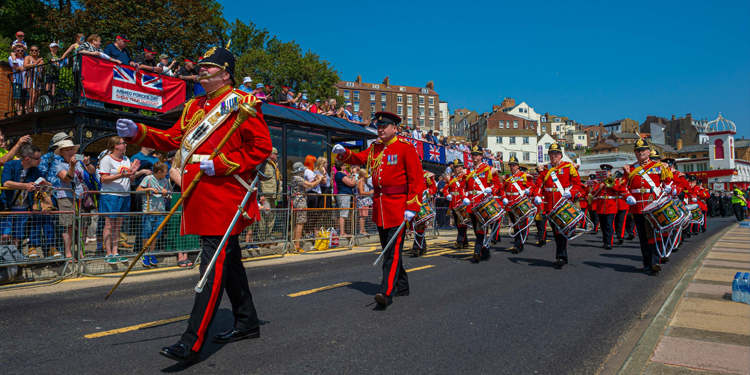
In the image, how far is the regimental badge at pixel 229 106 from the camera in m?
3.82

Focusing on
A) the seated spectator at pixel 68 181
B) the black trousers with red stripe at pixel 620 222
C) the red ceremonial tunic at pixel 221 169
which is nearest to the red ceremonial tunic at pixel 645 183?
the black trousers with red stripe at pixel 620 222

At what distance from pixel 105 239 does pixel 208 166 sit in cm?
500

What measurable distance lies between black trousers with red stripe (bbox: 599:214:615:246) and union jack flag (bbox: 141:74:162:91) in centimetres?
1274

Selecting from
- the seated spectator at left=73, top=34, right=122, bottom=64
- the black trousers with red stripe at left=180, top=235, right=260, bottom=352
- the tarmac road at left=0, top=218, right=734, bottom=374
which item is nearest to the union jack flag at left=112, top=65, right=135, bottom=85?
the seated spectator at left=73, top=34, right=122, bottom=64

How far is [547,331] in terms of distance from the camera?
463 cm

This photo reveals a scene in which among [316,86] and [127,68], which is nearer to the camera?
[127,68]

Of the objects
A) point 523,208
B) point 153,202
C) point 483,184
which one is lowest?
point 523,208

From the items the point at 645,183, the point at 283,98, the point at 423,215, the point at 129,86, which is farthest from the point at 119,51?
the point at 645,183

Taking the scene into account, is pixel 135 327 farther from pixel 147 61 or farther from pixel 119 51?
pixel 147 61

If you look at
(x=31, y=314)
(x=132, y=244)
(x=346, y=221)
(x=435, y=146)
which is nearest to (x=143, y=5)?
(x=435, y=146)

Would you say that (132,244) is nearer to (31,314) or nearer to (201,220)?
(31,314)

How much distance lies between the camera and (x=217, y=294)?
367 cm

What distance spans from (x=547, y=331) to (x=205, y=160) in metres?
3.40

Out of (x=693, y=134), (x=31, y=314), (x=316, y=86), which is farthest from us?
(x=693, y=134)
